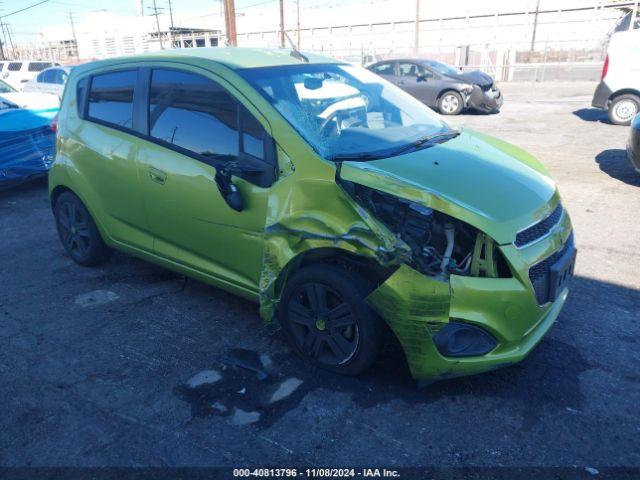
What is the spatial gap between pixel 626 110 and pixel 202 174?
11.1 meters

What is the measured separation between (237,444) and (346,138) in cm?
183

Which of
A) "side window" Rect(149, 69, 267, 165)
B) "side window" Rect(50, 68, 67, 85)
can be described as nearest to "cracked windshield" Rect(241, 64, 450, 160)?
"side window" Rect(149, 69, 267, 165)

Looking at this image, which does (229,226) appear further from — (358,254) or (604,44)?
(604,44)

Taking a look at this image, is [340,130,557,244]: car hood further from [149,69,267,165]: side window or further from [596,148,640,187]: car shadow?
[596,148,640,187]: car shadow

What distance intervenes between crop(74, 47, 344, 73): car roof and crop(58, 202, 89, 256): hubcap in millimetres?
1299

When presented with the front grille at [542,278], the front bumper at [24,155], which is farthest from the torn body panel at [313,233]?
the front bumper at [24,155]

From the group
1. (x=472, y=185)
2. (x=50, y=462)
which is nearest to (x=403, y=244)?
(x=472, y=185)

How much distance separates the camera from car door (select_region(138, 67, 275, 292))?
9.96 ft

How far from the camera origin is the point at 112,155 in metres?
3.81

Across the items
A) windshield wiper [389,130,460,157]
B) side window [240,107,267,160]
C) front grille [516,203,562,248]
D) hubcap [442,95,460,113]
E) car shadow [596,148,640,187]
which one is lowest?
car shadow [596,148,640,187]

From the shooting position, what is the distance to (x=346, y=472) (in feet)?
7.63

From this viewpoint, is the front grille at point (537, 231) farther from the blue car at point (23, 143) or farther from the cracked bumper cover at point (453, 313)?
the blue car at point (23, 143)

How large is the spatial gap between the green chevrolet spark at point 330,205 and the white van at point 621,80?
911 cm

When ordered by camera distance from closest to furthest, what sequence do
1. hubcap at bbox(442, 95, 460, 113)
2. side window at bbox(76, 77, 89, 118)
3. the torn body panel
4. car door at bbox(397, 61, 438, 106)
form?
1. the torn body panel
2. side window at bbox(76, 77, 89, 118)
3. hubcap at bbox(442, 95, 460, 113)
4. car door at bbox(397, 61, 438, 106)
